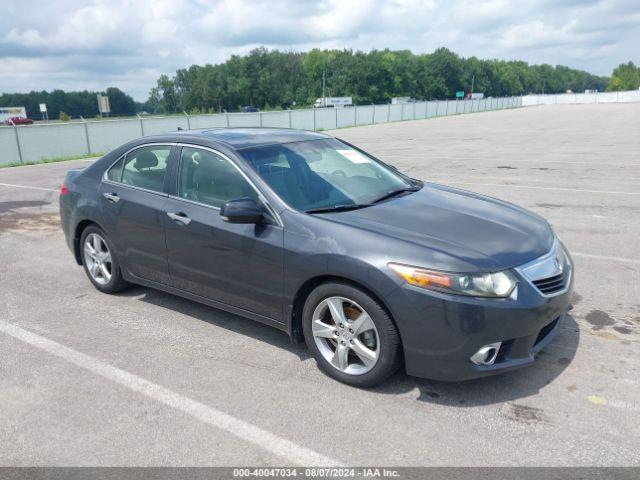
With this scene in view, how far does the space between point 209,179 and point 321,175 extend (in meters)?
0.88

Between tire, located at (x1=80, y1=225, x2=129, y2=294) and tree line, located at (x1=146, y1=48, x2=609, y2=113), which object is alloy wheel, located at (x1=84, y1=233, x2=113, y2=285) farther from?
tree line, located at (x1=146, y1=48, x2=609, y2=113)

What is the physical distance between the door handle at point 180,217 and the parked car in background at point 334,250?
1 centimetres

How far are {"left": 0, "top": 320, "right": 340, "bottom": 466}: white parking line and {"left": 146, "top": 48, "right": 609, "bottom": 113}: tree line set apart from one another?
104 metres

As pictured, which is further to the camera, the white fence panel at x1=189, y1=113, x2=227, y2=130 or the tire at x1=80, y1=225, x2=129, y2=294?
the white fence panel at x1=189, y1=113, x2=227, y2=130

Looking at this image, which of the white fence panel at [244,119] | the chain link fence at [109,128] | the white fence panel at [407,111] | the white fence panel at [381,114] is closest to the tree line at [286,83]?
the white fence panel at [407,111]

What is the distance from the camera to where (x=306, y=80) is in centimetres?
12319

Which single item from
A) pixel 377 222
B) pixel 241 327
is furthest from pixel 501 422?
pixel 241 327

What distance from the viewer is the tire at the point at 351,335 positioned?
127 inches

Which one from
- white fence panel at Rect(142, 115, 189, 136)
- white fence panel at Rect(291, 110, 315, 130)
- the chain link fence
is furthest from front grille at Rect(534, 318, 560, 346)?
white fence panel at Rect(291, 110, 315, 130)

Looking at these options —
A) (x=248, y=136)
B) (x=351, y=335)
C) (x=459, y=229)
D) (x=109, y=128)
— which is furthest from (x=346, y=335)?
(x=109, y=128)

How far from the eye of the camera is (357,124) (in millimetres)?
38188

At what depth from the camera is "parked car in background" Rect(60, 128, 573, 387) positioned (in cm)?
310

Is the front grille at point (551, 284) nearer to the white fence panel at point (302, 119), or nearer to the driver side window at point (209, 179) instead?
the driver side window at point (209, 179)

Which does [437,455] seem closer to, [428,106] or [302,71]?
[428,106]
